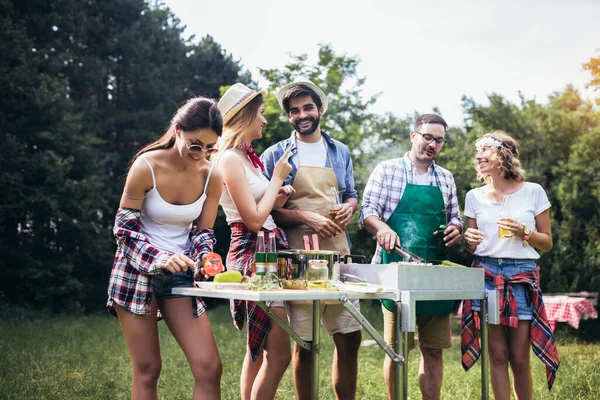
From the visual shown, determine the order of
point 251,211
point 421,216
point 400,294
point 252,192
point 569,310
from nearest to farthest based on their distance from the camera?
point 400,294 < point 251,211 < point 252,192 < point 421,216 < point 569,310

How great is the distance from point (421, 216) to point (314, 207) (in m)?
0.67

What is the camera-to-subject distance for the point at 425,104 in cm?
1823

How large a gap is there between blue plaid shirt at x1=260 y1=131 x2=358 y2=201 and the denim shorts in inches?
35.9

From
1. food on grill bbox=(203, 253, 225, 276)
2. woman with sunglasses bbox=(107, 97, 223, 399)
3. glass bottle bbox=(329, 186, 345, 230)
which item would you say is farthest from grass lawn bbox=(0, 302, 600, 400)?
food on grill bbox=(203, 253, 225, 276)

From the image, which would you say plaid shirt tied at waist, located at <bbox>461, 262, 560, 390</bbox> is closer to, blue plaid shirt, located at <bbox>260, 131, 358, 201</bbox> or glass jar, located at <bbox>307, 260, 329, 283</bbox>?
blue plaid shirt, located at <bbox>260, 131, 358, 201</bbox>

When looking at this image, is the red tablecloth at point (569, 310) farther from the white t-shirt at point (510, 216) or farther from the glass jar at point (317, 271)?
the glass jar at point (317, 271)

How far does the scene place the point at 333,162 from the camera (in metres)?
3.64

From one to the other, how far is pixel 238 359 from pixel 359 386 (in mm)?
2419

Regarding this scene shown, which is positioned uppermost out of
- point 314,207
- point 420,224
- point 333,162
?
point 333,162

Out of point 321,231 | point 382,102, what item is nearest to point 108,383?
Answer: point 321,231

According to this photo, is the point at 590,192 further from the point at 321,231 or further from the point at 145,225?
the point at 145,225

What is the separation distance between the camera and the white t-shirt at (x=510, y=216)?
140 inches

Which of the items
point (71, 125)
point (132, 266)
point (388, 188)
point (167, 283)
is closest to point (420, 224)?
point (388, 188)

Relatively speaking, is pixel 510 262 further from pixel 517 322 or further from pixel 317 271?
pixel 317 271
